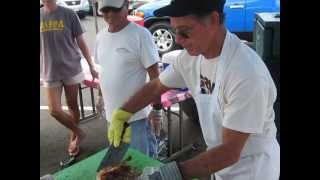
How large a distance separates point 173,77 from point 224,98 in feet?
1.48

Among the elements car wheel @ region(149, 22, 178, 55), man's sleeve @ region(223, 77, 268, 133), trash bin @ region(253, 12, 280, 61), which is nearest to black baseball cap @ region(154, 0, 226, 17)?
man's sleeve @ region(223, 77, 268, 133)

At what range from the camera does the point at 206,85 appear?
6.36 ft

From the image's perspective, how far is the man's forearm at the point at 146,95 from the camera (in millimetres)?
2279

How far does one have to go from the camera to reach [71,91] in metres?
4.36

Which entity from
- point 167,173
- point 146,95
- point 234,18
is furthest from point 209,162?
point 234,18

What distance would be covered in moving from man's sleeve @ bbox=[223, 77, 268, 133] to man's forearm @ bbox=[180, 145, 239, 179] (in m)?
0.10

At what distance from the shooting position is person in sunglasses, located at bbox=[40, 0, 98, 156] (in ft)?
13.4

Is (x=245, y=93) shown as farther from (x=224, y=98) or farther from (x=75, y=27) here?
(x=75, y=27)

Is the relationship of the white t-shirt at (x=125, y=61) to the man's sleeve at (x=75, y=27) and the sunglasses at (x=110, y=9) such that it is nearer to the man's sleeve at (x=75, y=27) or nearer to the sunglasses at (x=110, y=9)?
the sunglasses at (x=110, y=9)

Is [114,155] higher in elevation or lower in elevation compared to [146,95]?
lower

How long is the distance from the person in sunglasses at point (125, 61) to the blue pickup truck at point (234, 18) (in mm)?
4946
